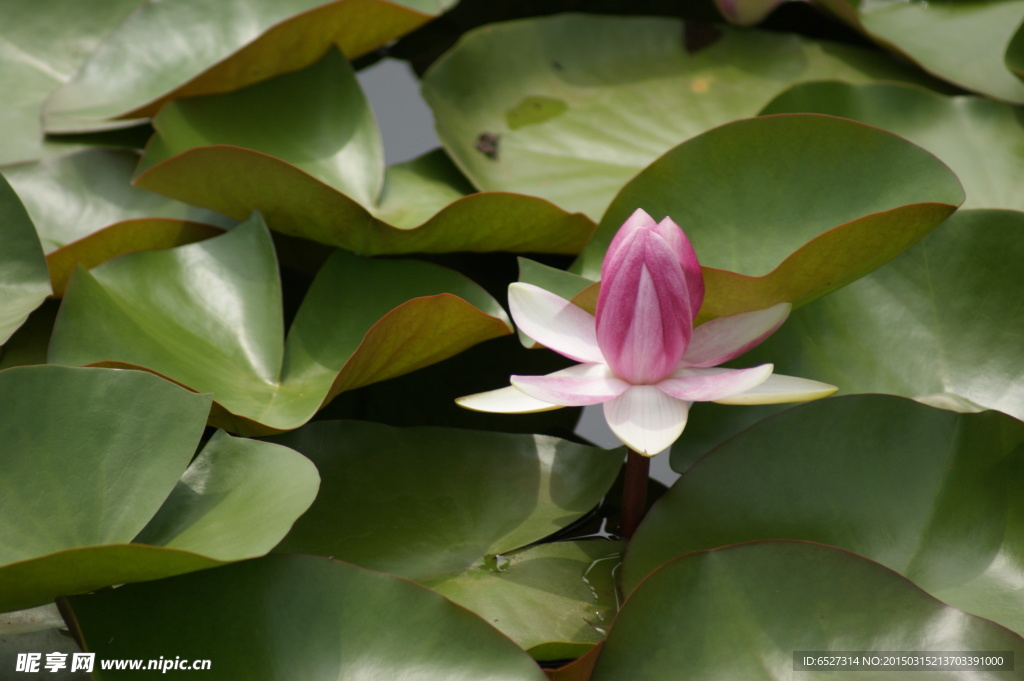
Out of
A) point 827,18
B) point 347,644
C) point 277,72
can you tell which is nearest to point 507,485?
point 347,644

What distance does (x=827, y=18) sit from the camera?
62.5 inches

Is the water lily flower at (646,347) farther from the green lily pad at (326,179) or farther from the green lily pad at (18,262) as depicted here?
the green lily pad at (18,262)

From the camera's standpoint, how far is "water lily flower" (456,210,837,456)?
2.44 ft

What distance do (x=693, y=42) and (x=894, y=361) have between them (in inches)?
32.3

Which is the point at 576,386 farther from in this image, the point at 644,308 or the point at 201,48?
the point at 201,48

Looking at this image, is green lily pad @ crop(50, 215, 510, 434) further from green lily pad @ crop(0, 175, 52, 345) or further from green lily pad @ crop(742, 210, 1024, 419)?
green lily pad @ crop(742, 210, 1024, 419)

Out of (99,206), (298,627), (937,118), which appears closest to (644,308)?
(298,627)

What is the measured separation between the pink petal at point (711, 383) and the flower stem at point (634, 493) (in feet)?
0.37

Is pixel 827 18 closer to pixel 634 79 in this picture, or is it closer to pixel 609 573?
pixel 634 79

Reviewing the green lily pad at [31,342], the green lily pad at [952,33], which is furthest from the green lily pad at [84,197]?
the green lily pad at [952,33]

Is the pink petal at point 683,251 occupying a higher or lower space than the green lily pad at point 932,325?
higher

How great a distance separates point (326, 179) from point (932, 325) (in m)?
0.84

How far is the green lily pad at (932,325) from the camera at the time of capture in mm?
937

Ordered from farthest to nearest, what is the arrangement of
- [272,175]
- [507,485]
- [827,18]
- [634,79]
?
[827,18], [634,79], [272,175], [507,485]
